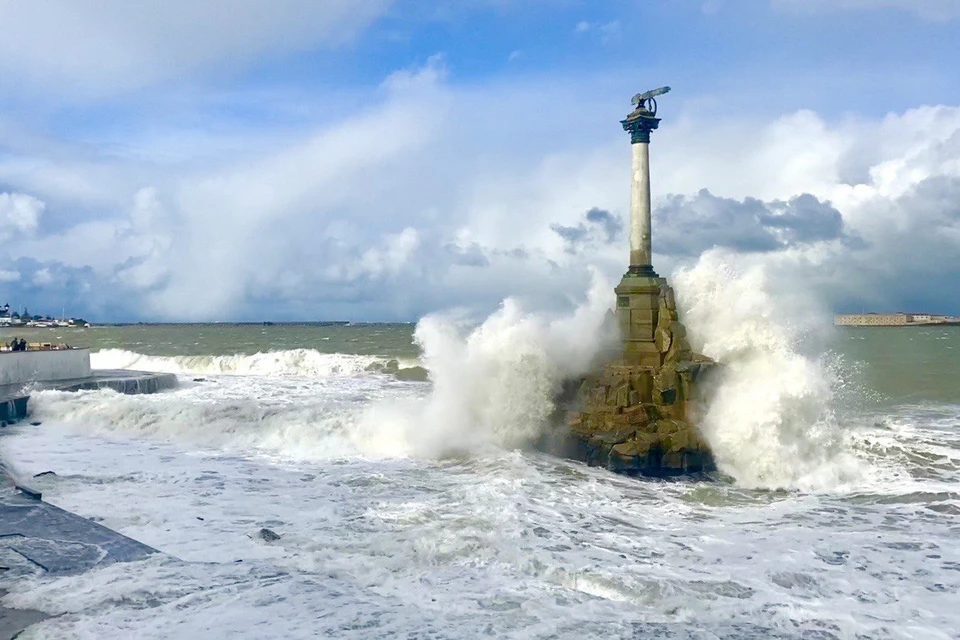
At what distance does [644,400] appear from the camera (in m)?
15.3

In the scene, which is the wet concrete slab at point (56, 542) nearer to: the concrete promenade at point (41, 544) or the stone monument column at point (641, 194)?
the concrete promenade at point (41, 544)

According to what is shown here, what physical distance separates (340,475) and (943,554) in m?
9.17

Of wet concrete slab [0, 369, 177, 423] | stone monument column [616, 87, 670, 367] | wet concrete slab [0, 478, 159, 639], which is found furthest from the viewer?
wet concrete slab [0, 369, 177, 423]

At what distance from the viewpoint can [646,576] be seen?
788cm

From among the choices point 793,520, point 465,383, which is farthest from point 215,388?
point 793,520

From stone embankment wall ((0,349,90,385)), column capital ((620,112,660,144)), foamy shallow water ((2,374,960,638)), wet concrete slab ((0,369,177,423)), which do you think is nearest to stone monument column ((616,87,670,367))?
column capital ((620,112,660,144))

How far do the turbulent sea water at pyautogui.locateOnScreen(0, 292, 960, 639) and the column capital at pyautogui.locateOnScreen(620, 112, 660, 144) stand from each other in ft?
13.0

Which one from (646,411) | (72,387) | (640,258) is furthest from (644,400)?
(72,387)

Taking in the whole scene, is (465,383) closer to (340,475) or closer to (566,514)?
(340,475)

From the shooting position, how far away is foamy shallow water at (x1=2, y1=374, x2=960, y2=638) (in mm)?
6691

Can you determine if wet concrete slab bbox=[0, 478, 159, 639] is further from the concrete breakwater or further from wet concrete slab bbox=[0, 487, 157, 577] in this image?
the concrete breakwater

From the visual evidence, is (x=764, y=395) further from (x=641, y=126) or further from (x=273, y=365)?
(x=273, y=365)

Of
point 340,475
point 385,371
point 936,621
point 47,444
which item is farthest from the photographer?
point 385,371

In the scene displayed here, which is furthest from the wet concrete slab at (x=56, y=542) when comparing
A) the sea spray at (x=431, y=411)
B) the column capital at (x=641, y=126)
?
the column capital at (x=641, y=126)
